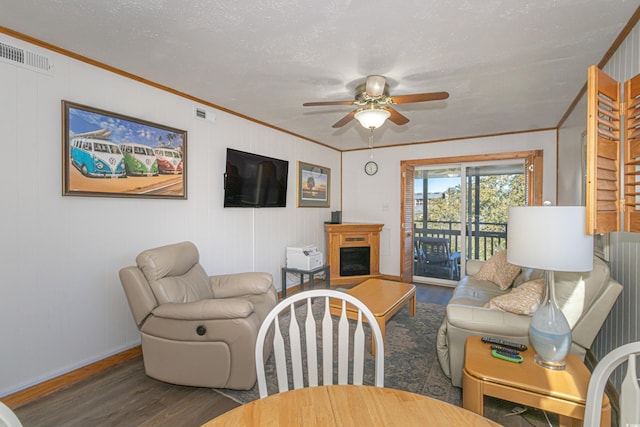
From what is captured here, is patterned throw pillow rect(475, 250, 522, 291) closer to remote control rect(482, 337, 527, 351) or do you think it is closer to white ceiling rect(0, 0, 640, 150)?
remote control rect(482, 337, 527, 351)

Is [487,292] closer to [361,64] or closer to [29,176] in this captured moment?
[361,64]

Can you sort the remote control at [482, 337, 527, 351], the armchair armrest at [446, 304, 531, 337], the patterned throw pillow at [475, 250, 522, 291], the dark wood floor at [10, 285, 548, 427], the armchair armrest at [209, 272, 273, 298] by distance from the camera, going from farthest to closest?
the patterned throw pillow at [475, 250, 522, 291] < the armchair armrest at [209, 272, 273, 298] < the armchair armrest at [446, 304, 531, 337] < the dark wood floor at [10, 285, 548, 427] < the remote control at [482, 337, 527, 351]

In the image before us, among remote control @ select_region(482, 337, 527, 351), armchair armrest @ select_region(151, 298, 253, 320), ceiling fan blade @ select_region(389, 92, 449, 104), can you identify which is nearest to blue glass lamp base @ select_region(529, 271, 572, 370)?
Result: remote control @ select_region(482, 337, 527, 351)

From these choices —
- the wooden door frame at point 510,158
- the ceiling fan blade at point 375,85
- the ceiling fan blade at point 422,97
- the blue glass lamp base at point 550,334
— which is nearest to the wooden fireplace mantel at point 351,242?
the wooden door frame at point 510,158

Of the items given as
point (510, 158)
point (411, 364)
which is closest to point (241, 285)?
point (411, 364)

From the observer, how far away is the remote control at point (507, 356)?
160cm

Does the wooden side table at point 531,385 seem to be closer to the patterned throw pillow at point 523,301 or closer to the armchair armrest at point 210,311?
the patterned throw pillow at point 523,301

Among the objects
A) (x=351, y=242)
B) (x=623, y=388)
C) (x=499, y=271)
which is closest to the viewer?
(x=623, y=388)

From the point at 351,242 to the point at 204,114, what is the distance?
3082mm

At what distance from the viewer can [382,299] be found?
9.71ft

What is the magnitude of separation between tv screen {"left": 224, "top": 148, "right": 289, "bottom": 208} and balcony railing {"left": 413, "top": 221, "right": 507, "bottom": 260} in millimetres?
2701

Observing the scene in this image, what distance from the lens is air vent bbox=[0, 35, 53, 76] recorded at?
1980 millimetres

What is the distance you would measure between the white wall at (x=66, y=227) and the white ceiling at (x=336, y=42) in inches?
11.3

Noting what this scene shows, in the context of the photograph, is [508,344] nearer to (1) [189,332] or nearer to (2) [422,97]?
(2) [422,97]
